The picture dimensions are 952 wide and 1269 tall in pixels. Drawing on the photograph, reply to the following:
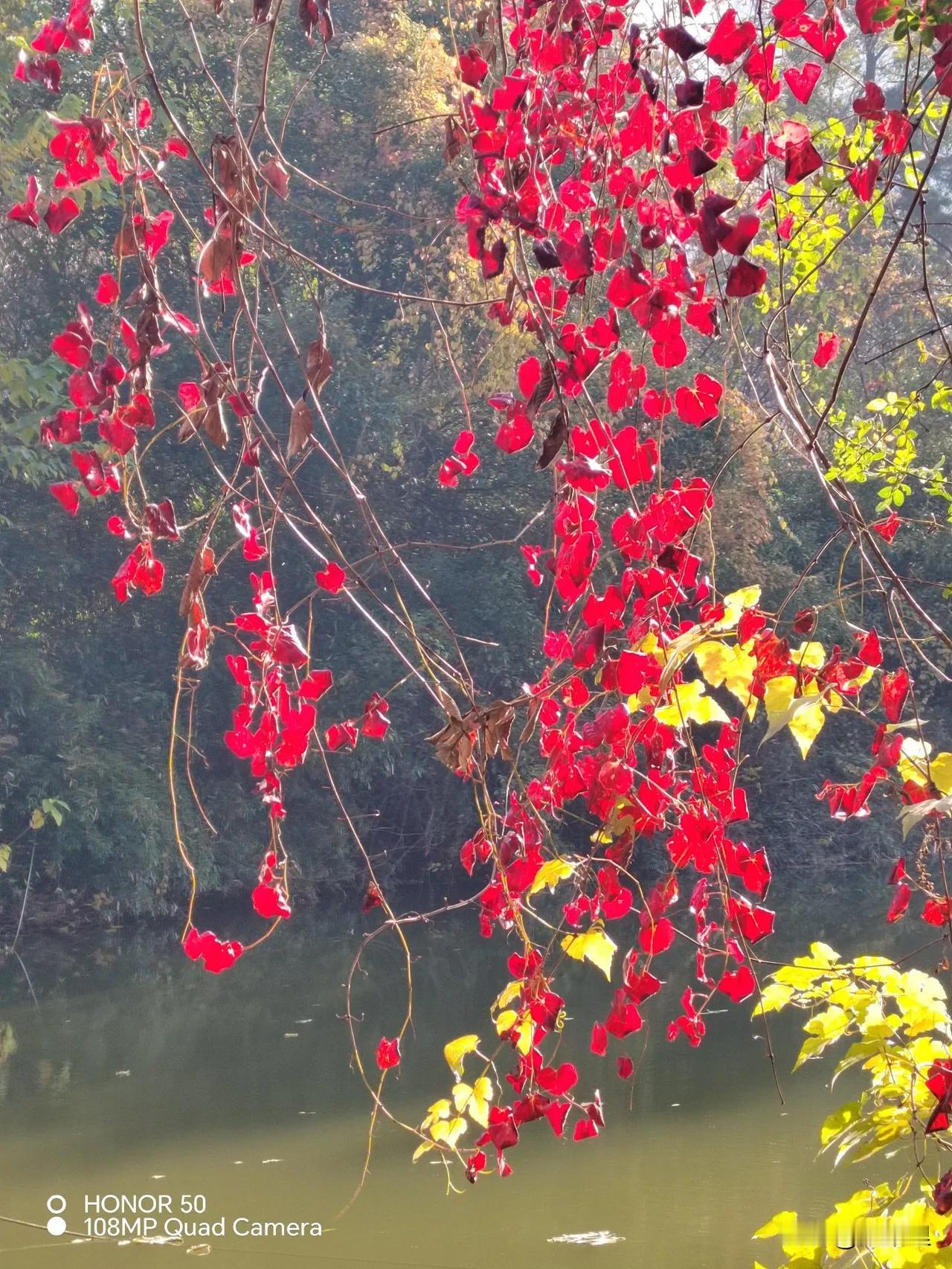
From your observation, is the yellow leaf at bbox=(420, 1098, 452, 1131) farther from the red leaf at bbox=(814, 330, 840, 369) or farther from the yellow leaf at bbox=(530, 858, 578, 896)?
the red leaf at bbox=(814, 330, 840, 369)

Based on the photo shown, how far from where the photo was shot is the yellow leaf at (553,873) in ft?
4.42

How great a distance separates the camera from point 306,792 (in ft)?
31.6

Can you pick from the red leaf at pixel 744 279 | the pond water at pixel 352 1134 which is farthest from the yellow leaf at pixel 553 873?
the pond water at pixel 352 1134

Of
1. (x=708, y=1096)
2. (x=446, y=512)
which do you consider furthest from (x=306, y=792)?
(x=708, y=1096)

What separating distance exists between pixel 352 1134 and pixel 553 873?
3.40 m

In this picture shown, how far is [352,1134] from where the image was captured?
447 centimetres

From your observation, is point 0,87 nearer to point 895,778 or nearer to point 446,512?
point 446,512

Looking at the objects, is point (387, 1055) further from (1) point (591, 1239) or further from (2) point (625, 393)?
(1) point (591, 1239)

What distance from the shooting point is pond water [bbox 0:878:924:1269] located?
3537mm

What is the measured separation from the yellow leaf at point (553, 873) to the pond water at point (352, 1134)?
2.96ft

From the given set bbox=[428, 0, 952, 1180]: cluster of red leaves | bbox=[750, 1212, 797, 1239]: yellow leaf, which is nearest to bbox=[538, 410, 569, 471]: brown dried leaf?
bbox=[428, 0, 952, 1180]: cluster of red leaves

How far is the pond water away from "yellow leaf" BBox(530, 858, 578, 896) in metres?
0.90

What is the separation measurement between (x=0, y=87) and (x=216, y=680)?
3850mm

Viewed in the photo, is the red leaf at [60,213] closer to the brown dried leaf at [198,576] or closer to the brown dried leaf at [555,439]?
the brown dried leaf at [198,576]
